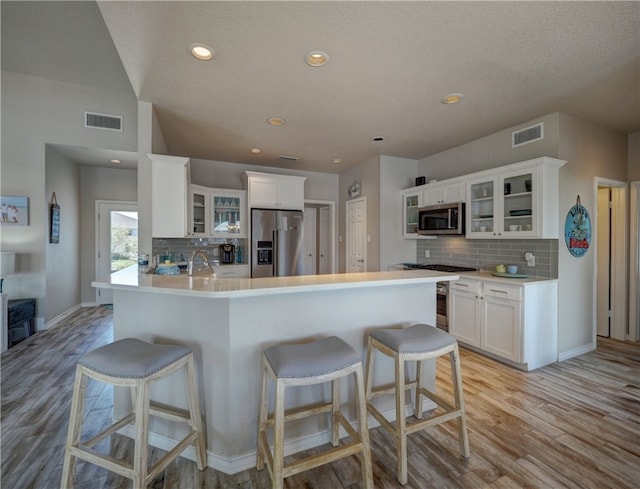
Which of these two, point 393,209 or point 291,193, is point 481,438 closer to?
point 393,209

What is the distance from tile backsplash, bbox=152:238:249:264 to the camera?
4.78m

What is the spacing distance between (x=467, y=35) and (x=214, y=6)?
160 centimetres

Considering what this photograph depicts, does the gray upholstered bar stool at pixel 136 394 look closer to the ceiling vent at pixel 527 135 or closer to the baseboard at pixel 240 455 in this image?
the baseboard at pixel 240 455

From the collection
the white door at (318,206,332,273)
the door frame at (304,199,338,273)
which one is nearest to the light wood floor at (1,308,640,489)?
the door frame at (304,199,338,273)

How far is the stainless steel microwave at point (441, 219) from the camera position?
3912mm

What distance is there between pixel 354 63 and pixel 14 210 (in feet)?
15.4

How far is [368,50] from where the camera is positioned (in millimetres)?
2105

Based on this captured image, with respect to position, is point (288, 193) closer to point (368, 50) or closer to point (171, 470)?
point (368, 50)

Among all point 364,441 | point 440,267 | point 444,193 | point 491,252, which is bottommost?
point 364,441

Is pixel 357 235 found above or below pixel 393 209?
below

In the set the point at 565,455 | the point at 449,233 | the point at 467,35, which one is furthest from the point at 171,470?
the point at 449,233

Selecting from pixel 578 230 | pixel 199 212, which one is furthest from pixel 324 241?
pixel 578 230

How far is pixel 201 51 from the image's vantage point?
2117mm

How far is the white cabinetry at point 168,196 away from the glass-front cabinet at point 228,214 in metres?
1.79
